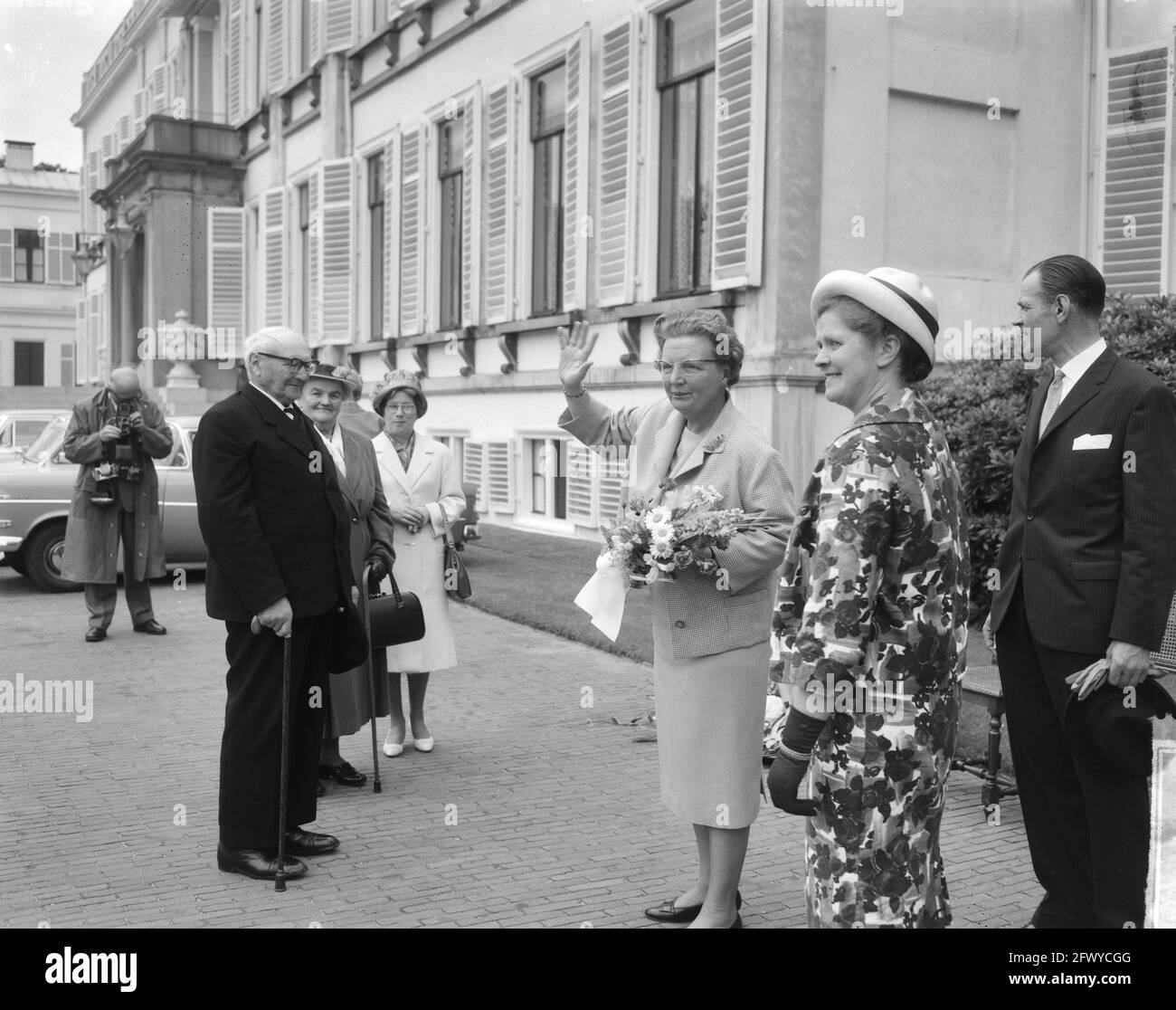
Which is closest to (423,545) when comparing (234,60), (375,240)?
(375,240)

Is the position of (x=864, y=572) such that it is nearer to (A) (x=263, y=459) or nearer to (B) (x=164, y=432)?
(A) (x=263, y=459)

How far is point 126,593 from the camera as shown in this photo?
11141mm

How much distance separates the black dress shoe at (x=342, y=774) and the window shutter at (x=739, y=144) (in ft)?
25.9

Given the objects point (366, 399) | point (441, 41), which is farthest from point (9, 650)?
point (366, 399)

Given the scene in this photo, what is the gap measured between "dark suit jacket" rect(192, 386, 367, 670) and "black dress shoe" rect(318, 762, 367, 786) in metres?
1.41

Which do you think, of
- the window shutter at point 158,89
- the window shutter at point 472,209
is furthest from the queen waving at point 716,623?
the window shutter at point 158,89

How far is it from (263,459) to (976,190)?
35.6 ft

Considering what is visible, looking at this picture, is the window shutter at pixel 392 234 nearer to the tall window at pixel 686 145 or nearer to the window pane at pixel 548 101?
the window pane at pixel 548 101

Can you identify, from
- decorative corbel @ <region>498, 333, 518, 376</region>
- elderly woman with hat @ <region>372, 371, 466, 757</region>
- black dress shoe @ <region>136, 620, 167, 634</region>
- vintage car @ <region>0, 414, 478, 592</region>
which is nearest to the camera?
elderly woman with hat @ <region>372, 371, 466, 757</region>

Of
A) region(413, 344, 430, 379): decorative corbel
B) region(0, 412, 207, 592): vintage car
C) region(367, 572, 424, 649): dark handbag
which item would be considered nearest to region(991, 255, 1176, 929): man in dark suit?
region(367, 572, 424, 649): dark handbag

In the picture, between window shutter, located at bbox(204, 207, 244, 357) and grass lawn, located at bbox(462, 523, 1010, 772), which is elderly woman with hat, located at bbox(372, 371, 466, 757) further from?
window shutter, located at bbox(204, 207, 244, 357)

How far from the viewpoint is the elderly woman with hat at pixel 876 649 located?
325 cm

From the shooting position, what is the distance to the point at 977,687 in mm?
6703

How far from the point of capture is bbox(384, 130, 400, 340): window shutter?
850 inches
